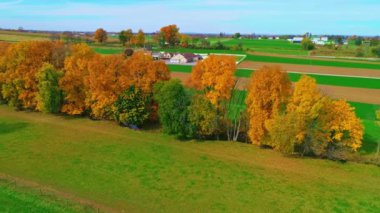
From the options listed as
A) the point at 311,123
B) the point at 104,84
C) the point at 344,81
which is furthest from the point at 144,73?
the point at 344,81

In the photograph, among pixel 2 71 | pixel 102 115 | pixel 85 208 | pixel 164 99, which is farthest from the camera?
pixel 2 71

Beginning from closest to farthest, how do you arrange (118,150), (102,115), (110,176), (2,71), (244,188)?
(244,188) → (110,176) → (118,150) → (102,115) → (2,71)

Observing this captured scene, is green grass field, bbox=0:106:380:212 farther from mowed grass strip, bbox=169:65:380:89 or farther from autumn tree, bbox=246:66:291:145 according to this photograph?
mowed grass strip, bbox=169:65:380:89

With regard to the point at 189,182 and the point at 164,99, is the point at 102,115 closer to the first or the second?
the point at 164,99

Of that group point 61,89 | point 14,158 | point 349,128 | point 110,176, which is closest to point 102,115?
point 61,89

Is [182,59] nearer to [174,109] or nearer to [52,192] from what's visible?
[174,109]

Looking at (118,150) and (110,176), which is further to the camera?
(118,150)
